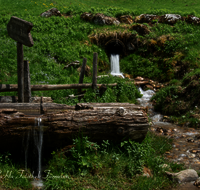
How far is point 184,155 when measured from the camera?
6367 mm

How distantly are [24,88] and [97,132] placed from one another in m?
3.50

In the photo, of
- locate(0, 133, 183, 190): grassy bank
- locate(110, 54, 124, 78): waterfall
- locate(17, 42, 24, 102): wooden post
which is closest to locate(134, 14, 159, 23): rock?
locate(110, 54, 124, 78): waterfall

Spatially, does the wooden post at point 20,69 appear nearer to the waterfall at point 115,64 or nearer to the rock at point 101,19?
the waterfall at point 115,64

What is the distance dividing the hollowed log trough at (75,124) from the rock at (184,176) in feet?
3.89

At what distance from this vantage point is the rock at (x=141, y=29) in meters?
17.6

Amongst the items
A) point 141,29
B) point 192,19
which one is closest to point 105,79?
point 141,29

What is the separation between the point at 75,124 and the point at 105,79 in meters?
6.07

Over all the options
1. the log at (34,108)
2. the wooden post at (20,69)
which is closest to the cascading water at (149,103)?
the log at (34,108)

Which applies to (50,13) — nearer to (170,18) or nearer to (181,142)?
(170,18)

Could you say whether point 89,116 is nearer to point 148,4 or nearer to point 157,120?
point 157,120

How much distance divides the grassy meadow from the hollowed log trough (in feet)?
0.86

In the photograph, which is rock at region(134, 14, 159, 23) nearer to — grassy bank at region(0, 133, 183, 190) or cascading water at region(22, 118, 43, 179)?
grassy bank at region(0, 133, 183, 190)

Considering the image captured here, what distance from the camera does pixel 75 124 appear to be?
4.98m

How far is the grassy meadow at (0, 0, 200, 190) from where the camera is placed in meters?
4.56
